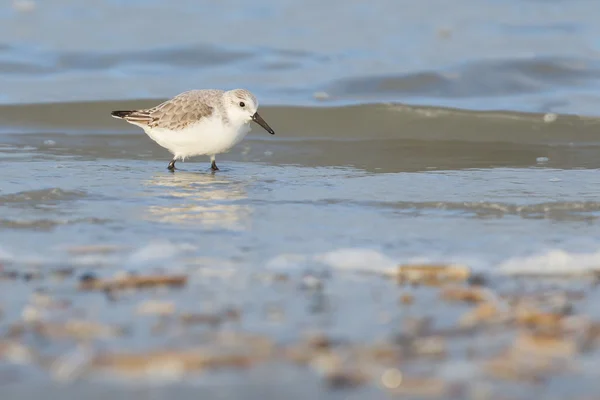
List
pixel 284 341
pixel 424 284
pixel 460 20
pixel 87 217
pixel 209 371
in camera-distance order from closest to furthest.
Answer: pixel 209 371 < pixel 284 341 < pixel 424 284 < pixel 87 217 < pixel 460 20

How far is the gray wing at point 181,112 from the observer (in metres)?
8.84

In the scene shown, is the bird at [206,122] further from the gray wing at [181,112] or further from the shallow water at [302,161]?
the shallow water at [302,161]

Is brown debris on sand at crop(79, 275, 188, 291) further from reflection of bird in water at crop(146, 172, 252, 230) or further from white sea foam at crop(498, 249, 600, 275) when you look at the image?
white sea foam at crop(498, 249, 600, 275)

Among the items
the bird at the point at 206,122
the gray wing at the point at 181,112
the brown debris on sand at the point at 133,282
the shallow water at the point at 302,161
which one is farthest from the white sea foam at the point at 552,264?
the gray wing at the point at 181,112

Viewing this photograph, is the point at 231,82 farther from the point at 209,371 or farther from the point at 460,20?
the point at 209,371

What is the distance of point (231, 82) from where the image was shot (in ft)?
42.8

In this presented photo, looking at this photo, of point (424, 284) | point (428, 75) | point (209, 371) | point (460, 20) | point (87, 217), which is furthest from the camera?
point (460, 20)

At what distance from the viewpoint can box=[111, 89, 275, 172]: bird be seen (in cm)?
877

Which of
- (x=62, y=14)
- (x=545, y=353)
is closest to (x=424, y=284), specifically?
(x=545, y=353)

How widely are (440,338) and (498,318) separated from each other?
345 millimetres

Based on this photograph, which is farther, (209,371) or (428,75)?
(428,75)

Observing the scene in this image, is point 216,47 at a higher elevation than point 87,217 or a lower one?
higher

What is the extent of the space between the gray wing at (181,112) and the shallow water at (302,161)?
Answer: 407 mm

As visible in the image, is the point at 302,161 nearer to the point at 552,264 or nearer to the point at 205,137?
the point at 205,137
